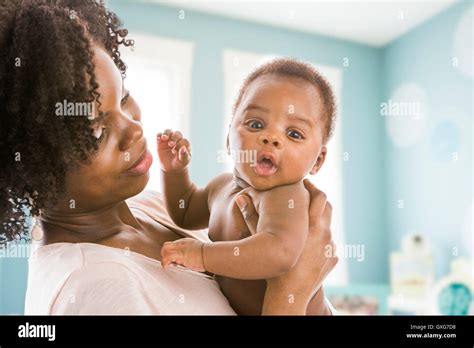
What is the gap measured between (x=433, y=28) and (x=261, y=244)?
9.36 feet

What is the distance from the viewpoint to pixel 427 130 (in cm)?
301

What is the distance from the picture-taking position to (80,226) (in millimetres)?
614

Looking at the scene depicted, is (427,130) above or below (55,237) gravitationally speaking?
above

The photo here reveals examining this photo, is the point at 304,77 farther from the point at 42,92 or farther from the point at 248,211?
the point at 42,92

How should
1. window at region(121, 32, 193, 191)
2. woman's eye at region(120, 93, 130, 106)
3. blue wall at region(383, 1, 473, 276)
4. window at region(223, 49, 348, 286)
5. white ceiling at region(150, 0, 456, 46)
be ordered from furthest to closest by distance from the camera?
blue wall at region(383, 1, 473, 276)
white ceiling at region(150, 0, 456, 46)
window at region(223, 49, 348, 286)
window at region(121, 32, 193, 191)
woman's eye at region(120, 93, 130, 106)

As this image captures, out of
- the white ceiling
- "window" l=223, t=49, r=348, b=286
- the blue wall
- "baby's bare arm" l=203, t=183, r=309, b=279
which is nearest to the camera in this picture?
"baby's bare arm" l=203, t=183, r=309, b=279

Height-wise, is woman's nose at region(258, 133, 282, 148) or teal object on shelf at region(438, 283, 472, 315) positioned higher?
woman's nose at region(258, 133, 282, 148)

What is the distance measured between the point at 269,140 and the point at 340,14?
7.18 ft

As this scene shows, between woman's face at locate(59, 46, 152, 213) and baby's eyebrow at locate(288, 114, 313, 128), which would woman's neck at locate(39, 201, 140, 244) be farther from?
baby's eyebrow at locate(288, 114, 313, 128)

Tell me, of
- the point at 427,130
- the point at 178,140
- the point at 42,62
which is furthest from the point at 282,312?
the point at 427,130

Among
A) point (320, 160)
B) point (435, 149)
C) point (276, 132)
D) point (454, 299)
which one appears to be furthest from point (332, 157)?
point (276, 132)

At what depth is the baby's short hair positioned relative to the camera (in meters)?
0.60

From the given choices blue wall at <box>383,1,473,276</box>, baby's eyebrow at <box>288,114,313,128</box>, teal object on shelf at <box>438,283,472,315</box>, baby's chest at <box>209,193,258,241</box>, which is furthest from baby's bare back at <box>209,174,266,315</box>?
blue wall at <box>383,1,473,276</box>
